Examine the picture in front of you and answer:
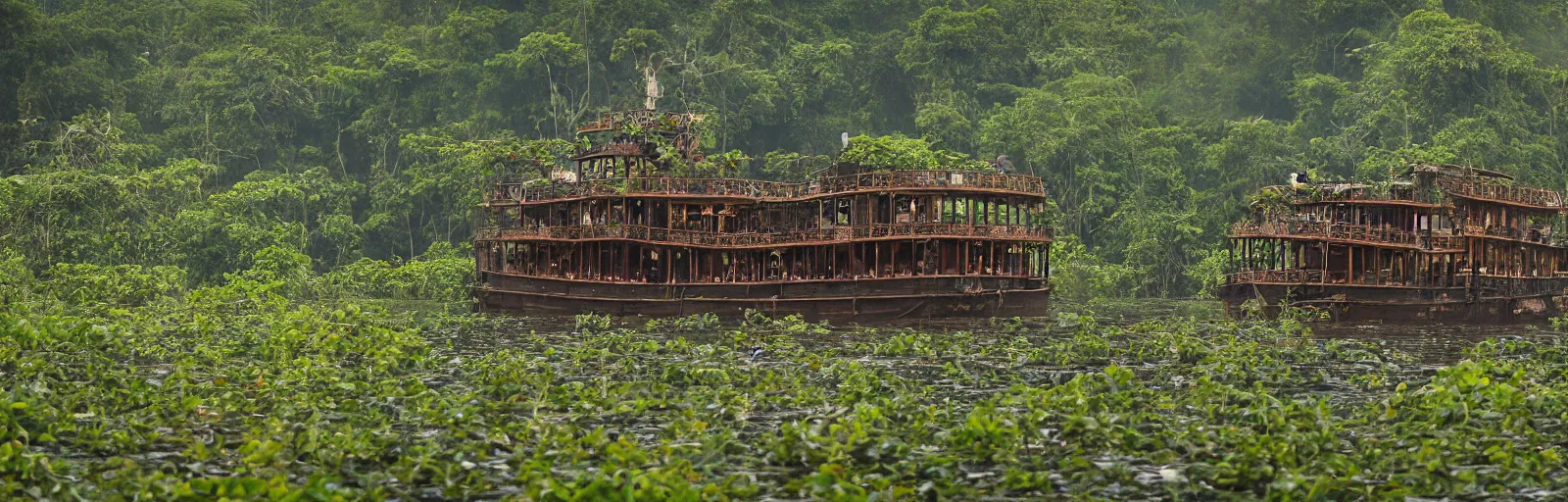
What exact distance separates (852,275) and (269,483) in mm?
31421

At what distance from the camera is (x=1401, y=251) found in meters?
49.2

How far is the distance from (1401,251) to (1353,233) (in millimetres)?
1689

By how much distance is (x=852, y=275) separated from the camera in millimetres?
47938

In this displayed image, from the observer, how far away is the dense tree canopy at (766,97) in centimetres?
7444

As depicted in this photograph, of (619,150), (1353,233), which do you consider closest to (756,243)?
(619,150)

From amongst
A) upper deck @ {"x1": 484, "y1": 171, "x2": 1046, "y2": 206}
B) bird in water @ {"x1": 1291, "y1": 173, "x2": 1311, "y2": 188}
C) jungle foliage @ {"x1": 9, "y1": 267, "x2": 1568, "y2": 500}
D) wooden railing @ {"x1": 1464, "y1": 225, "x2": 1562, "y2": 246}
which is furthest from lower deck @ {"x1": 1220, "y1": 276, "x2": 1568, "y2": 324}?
jungle foliage @ {"x1": 9, "y1": 267, "x2": 1568, "y2": 500}

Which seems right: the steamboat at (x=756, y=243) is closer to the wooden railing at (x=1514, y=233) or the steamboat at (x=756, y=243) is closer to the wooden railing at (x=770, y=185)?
the wooden railing at (x=770, y=185)

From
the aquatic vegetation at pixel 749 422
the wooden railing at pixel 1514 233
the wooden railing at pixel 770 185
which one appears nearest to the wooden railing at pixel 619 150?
the wooden railing at pixel 770 185

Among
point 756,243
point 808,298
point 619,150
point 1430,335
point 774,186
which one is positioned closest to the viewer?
point 1430,335

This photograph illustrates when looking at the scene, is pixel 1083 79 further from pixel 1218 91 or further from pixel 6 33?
pixel 6 33

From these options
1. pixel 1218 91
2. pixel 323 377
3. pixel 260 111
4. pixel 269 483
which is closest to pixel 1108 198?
pixel 1218 91

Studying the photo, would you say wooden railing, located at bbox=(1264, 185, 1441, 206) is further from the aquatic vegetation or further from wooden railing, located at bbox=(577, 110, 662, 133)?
wooden railing, located at bbox=(577, 110, 662, 133)

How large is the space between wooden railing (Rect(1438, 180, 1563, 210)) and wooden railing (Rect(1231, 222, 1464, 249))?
1.50 m

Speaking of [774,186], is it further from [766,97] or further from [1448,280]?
[766,97]
